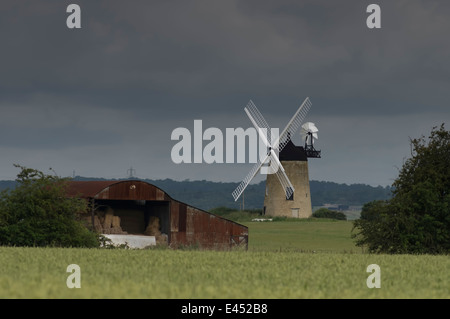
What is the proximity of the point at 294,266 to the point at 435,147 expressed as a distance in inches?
862

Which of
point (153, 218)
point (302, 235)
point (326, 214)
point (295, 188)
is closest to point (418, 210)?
point (153, 218)

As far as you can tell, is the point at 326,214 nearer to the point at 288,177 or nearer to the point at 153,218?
the point at 288,177

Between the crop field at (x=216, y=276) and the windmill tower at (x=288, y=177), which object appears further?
the windmill tower at (x=288, y=177)

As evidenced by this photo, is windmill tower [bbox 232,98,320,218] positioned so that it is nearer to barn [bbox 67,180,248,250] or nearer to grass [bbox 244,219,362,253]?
grass [bbox 244,219,362,253]

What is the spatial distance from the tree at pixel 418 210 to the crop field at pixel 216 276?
426 inches

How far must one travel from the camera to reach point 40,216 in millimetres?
38844

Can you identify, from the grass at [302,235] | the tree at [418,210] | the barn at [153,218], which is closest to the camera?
the tree at [418,210]

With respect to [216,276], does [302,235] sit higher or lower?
lower

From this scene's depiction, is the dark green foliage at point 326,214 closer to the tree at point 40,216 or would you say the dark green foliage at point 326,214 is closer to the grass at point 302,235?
the grass at point 302,235

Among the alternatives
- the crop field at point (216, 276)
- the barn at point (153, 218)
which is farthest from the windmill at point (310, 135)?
the crop field at point (216, 276)

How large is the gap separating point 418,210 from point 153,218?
907 inches

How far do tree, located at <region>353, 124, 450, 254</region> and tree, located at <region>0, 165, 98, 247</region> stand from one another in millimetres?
17979

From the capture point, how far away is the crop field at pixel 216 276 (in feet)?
46.7

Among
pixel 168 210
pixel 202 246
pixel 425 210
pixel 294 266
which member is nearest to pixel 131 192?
pixel 168 210
